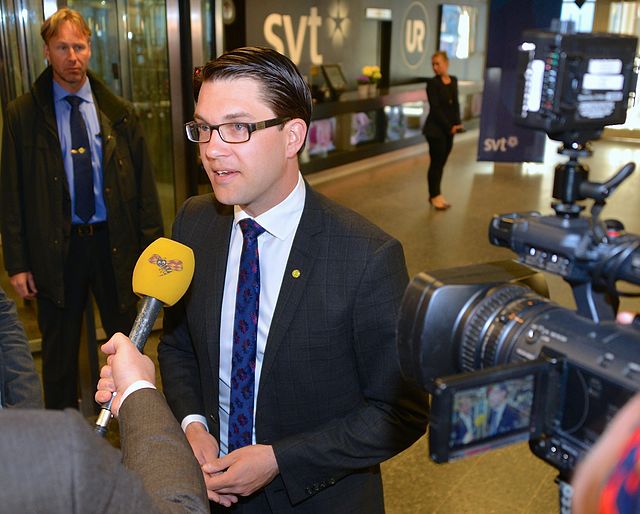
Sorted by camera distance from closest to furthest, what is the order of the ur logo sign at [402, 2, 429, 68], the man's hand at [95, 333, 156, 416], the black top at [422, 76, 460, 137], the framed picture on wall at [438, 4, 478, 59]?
the man's hand at [95, 333, 156, 416] → the black top at [422, 76, 460, 137] → the ur logo sign at [402, 2, 429, 68] → the framed picture on wall at [438, 4, 478, 59]

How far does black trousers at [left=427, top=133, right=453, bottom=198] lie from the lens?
26.0ft

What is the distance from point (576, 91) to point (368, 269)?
27.5 inches

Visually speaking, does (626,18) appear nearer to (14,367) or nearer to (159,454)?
(14,367)

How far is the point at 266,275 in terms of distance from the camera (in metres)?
1.71

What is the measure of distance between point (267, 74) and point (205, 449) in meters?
0.87

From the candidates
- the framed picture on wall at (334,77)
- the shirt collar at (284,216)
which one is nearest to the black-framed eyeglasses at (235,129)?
the shirt collar at (284,216)

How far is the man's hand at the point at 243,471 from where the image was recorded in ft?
5.25

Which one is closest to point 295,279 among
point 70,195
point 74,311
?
point 70,195

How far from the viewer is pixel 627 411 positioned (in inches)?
24.3

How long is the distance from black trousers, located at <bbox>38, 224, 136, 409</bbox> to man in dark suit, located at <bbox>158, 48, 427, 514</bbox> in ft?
5.14

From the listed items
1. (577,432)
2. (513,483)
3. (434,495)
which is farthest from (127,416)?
(513,483)

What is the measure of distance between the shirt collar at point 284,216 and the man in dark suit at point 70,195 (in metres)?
1.59

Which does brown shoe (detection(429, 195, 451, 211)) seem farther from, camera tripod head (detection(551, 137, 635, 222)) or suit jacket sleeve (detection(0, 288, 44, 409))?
camera tripod head (detection(551, 137, 635, 222))

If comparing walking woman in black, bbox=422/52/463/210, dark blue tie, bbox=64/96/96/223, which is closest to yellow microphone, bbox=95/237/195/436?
dark blue tie, bbox=64/96/96/223
